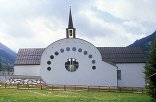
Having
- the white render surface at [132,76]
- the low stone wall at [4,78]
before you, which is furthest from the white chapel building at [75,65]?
the low stone wall at [4,78]

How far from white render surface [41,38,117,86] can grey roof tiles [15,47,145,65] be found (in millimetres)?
4321

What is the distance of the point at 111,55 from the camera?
6481 cm

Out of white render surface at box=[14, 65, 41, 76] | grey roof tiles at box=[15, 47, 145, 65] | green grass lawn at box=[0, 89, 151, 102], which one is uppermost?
grey roof tiles at box=[15, 47, 145, 65]

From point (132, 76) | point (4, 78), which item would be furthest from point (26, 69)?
point (132, 76)

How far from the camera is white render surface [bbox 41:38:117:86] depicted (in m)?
57.6

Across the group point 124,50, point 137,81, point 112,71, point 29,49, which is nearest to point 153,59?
point 112,71

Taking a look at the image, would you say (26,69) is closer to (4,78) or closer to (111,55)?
(4,78)

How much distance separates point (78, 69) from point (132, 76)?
32.0 ft

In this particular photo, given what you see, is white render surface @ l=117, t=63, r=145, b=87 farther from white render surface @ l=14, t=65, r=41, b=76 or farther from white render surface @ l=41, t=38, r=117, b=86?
white render surface @ l=14, t=65, r=41, b=76

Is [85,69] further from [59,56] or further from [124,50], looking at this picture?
[124,50]

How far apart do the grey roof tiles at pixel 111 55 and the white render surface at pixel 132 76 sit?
1.02 metres

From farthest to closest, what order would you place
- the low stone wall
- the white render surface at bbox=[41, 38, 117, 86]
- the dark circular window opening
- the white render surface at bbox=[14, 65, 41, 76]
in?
the white render surface at bbox=[14, 65, 41, 76] < the low stone wall < the dark circular window opening < the white render surface at bbox=[41, 38, 117, 86]

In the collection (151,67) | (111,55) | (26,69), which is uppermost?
(111,55)

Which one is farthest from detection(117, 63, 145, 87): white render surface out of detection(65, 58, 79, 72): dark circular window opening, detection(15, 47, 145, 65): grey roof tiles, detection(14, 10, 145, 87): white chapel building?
detection(65, 58, 79, 72): dark circular window opening
